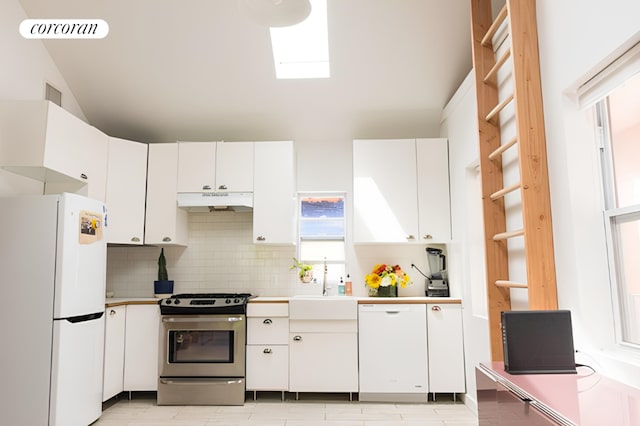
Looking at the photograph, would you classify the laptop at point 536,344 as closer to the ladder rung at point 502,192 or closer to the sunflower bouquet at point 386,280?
the ladder rung at point 502,192

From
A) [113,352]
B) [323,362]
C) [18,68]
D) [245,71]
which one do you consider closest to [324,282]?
[323,362]

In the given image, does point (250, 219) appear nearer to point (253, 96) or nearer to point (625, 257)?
point (253, 96)

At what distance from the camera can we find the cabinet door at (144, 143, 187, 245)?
4602mm

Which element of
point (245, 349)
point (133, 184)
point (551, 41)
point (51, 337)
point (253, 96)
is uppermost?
point (253, 96)

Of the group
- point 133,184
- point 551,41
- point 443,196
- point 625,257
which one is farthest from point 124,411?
point 551,41

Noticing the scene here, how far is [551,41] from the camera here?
2.38 meters

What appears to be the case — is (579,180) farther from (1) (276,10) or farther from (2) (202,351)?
(2) (202,351)

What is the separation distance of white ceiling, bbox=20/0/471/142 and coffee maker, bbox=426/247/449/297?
1.29 m

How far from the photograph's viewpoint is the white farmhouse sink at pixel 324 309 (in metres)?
4.17

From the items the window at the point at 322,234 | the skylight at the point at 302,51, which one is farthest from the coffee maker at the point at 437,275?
the skylight at the point at 302,51

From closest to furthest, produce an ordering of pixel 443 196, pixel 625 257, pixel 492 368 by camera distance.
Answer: pixel 492 368 < pixel 625 257 < pixel 443 196

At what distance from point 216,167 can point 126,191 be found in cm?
87

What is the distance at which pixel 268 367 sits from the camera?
4176 millimetres

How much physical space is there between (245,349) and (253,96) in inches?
93.4
